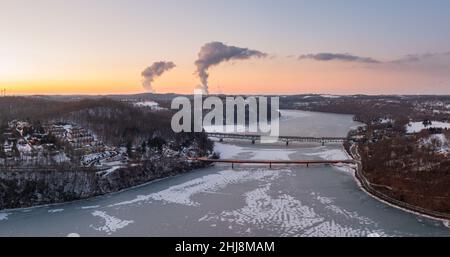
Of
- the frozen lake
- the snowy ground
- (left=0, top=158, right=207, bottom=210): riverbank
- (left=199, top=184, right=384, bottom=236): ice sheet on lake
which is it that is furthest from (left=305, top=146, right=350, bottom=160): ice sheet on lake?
(left=0, top=158, right=207, bottom=210): riverbank

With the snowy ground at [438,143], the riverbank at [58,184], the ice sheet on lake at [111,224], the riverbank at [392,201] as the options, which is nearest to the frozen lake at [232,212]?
the ice sheet on lake at [111,224]

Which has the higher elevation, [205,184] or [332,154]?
[332,154]

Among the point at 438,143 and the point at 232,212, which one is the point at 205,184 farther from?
the point at 438,143

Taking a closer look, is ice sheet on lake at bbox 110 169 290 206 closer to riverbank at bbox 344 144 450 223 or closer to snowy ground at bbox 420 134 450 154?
riverbank at bbox 344 144 450 223

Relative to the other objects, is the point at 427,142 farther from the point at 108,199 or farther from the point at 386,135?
the point at 108,199

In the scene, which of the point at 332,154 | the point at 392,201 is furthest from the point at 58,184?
the point at 332,154

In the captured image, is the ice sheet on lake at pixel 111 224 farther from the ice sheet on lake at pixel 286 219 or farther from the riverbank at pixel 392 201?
the riverbank at pixel 392 201
